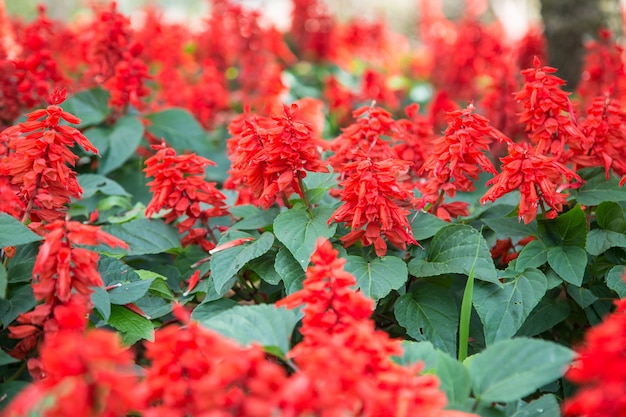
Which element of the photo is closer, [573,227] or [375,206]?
[375,206]

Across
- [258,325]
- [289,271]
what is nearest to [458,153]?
[289,271]

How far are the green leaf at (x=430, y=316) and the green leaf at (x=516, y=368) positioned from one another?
19.0 inches

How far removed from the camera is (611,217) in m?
2.29

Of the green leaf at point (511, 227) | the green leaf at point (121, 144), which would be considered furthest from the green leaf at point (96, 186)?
the green leaf at point (511, 227)

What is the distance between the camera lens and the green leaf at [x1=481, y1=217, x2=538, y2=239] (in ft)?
7.50

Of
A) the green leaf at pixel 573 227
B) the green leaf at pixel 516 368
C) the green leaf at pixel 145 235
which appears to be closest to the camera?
the green leaf at pixel 516 368

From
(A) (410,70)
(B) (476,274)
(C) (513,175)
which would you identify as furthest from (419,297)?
(A) (410,70)

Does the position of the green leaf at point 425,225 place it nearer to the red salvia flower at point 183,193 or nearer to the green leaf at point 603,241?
the green leaf at point 603,241

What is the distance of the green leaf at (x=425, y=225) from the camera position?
2.24m

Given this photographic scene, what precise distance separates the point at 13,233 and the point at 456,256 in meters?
1.33

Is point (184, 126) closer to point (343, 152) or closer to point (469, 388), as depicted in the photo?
point (343, 152)

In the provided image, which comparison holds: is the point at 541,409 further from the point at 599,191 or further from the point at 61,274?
the point at 61,274

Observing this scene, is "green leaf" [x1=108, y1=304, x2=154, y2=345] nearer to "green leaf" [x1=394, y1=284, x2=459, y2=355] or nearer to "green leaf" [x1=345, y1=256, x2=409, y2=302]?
"green leaf" [x1=345, y1=256, x2=409, y2=302]

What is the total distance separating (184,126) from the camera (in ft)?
12.0
